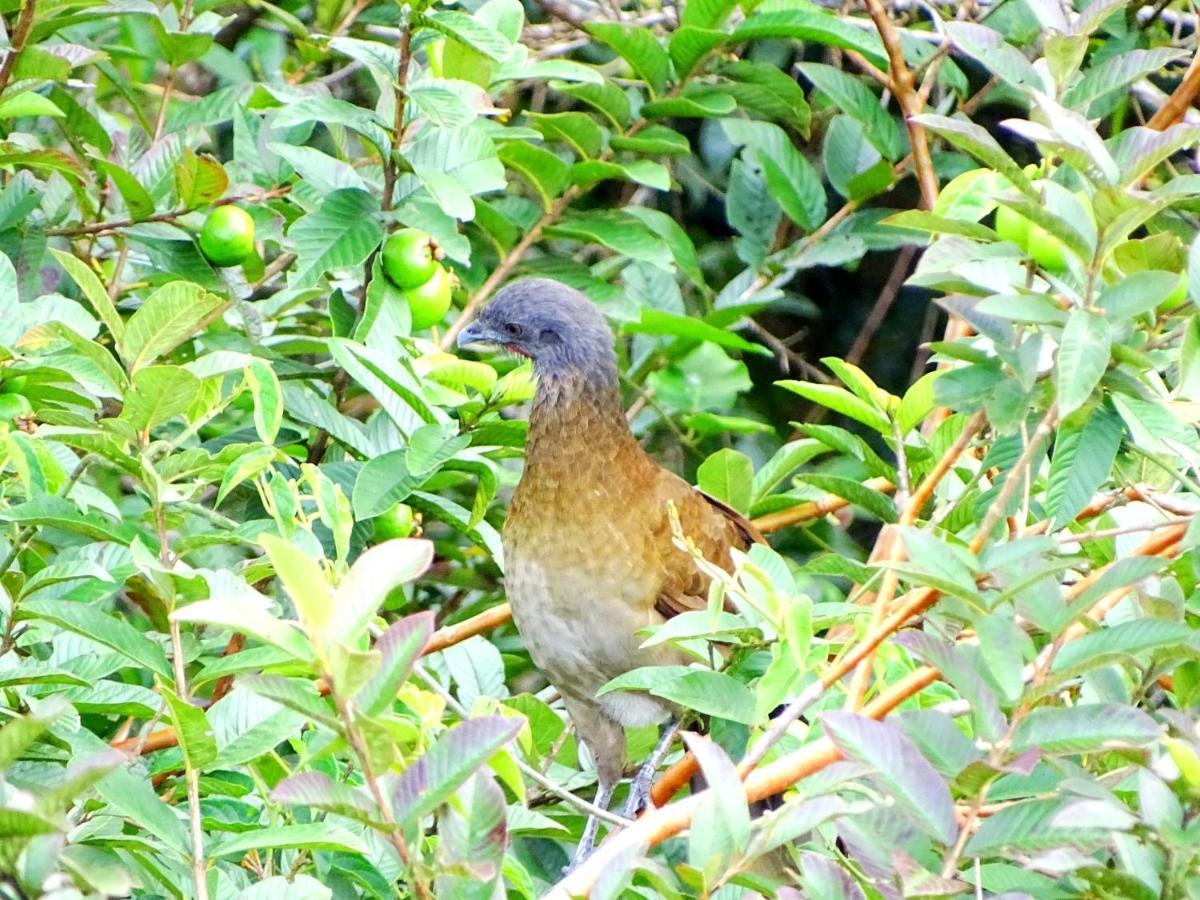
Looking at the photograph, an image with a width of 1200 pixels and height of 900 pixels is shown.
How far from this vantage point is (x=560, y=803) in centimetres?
314

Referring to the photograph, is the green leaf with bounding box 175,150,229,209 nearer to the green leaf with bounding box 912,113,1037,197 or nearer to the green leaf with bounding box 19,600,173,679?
the green leaf with bounding box 19,600,173,679

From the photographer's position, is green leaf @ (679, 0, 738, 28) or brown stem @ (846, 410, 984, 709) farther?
green leaf @ (679, 0, 738, 28)

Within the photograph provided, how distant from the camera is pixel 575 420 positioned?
3.68m

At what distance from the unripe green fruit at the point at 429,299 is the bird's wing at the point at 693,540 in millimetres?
723

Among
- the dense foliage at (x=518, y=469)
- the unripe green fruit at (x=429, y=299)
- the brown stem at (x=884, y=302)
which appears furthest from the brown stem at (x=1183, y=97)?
the brown stem at (x=884, y=302)

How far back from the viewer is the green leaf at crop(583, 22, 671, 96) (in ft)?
12.0

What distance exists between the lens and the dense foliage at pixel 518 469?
1.62 metres

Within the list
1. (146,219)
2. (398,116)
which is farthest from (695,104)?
(146,219)

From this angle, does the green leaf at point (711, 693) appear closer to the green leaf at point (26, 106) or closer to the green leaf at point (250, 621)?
the green leaf at point (250, 621)

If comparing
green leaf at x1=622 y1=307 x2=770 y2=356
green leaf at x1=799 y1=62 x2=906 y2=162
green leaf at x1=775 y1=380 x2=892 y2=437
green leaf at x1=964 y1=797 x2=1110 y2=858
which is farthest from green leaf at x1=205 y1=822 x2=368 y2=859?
green leaf at x1=799 y1=62 x2=906 y2=162

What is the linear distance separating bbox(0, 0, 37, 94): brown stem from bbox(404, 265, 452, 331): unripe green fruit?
81 centimetres

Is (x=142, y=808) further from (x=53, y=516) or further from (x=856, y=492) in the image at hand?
(x=856, y=492)

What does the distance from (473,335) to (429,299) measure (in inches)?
28.6

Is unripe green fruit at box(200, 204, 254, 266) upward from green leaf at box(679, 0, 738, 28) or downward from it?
downward
